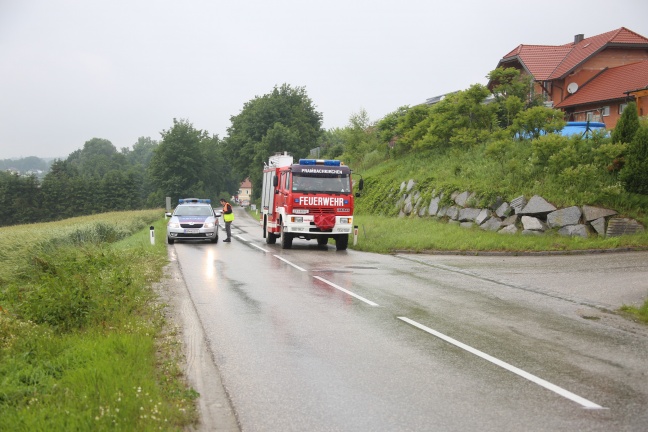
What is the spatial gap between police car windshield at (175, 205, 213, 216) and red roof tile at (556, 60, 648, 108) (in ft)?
83.6

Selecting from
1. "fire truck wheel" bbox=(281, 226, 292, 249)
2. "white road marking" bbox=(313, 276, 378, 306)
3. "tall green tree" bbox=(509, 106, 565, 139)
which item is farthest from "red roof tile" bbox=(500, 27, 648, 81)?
"white road marking" bbox=(313, 276, 378, 306)

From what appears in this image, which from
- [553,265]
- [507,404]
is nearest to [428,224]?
[553,265]

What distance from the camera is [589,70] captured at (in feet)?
140

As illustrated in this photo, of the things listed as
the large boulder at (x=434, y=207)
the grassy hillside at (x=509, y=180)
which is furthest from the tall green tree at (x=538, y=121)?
the large boulder at (x=434, y=207)

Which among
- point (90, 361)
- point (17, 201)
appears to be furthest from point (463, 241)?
point (17, 201)

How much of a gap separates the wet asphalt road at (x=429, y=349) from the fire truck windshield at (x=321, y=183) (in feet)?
22.9

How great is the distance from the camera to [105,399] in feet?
15.7

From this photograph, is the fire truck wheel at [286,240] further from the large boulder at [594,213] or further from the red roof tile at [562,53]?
the red roof tile at [562,53]

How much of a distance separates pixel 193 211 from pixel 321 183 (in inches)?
296

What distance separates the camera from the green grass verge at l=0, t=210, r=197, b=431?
450cm

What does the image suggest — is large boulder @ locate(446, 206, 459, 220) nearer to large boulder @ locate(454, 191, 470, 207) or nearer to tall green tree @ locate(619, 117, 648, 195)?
large boulder @ locate(454, 191, 470, 207)

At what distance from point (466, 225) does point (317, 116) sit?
6773 centimetres

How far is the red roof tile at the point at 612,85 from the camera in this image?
1474 inches

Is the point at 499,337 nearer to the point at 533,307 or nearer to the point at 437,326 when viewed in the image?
the point at 437,326
